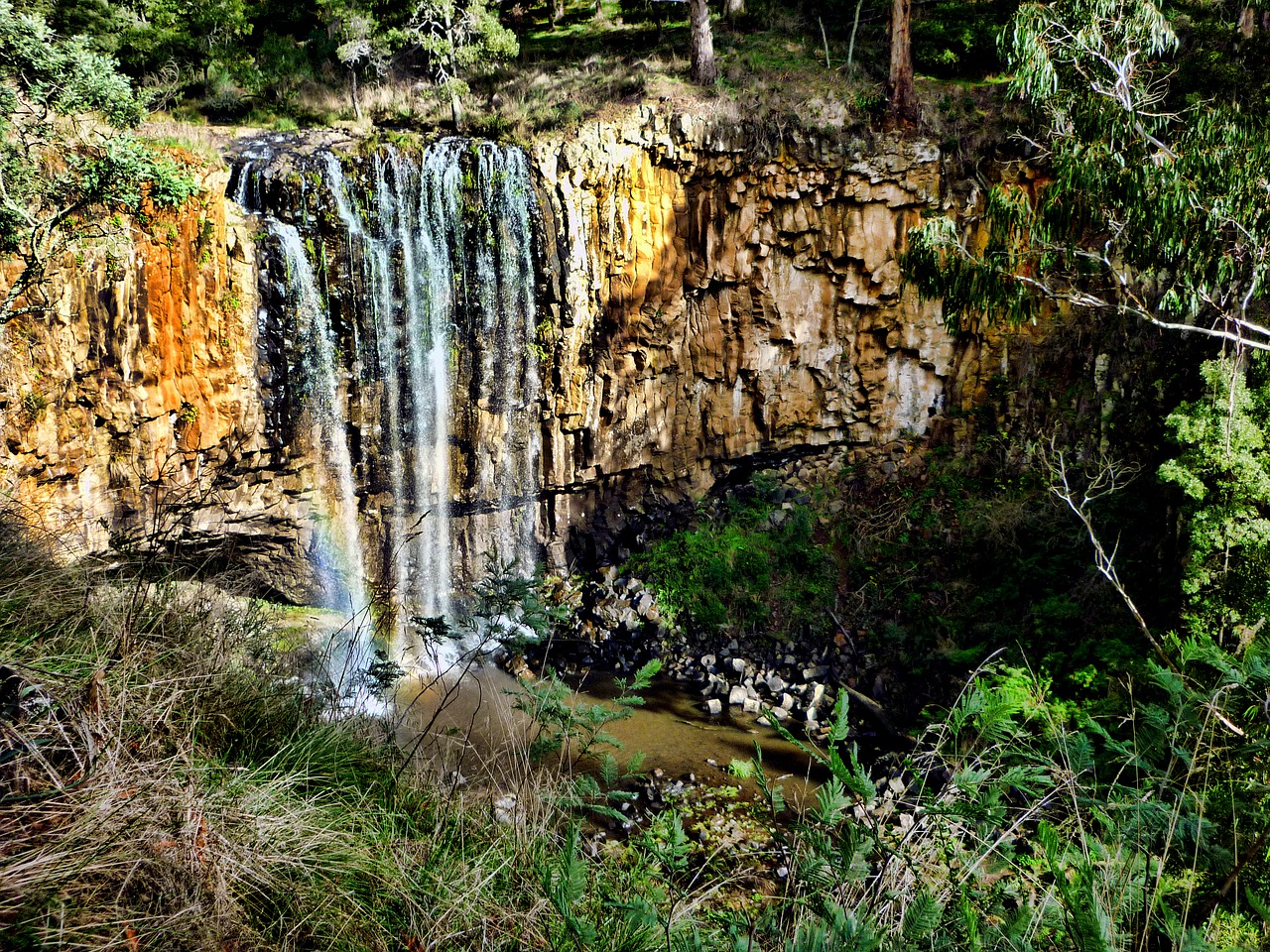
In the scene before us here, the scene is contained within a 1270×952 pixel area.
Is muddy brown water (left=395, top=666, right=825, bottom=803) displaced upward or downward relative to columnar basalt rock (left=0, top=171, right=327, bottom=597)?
downward

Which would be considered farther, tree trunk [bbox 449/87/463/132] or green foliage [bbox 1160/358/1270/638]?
tree trunk [bbox 449/87/463/132]

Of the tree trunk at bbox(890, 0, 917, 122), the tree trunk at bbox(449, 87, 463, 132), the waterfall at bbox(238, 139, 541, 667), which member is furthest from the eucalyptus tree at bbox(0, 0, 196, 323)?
the tree trunk at bbox(890, 0, 917, 122)

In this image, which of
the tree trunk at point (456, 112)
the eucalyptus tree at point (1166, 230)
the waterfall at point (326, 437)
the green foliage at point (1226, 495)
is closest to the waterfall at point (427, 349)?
the waterfall at point (326, 437)

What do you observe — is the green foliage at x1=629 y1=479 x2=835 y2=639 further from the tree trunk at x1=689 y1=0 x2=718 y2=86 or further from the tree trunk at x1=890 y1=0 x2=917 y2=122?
the tree trunk at x1=689 y1=0 x2=718 y2=86

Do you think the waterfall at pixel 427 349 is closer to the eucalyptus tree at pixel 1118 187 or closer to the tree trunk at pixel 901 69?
the tree trunk at pixel 901 69

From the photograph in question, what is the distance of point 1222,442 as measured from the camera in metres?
6.87

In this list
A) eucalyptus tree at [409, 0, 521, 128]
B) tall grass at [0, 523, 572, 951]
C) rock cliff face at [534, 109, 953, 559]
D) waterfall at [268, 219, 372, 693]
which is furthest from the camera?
eucalyptus tree at [409, 0, 521, 128]

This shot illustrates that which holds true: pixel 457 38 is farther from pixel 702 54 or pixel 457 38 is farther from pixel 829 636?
pixel 829 636

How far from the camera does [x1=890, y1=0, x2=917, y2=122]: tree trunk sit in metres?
11.6

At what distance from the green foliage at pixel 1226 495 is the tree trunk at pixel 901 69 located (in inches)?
260

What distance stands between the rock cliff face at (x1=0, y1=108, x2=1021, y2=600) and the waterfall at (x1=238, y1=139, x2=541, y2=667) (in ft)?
0.17

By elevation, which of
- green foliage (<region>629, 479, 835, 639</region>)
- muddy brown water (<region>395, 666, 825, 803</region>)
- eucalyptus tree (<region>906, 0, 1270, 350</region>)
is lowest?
muddy brown water (<region>395, 666, 825, 803</region>)

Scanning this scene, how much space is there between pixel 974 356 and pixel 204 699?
38.7ft

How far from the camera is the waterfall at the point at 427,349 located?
10.5m
